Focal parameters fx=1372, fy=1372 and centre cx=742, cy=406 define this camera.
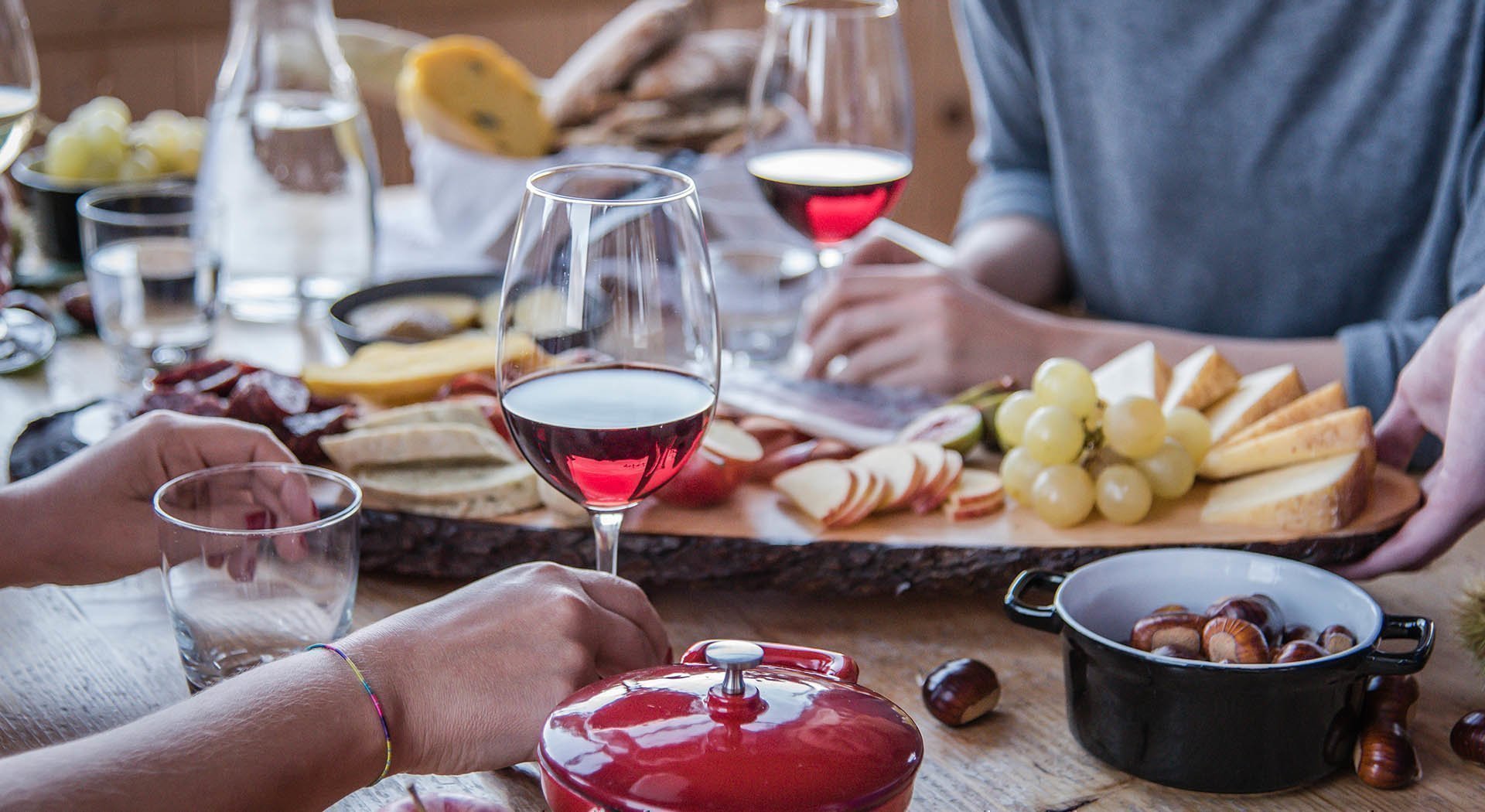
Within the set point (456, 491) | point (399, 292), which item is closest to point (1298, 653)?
point (456, 491)

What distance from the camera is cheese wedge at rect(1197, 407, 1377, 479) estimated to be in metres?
1.08

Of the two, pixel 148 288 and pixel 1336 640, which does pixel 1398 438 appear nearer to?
pixel 1336 640

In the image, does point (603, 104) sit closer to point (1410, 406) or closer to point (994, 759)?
point (1410, 406)

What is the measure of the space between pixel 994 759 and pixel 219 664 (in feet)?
1.59

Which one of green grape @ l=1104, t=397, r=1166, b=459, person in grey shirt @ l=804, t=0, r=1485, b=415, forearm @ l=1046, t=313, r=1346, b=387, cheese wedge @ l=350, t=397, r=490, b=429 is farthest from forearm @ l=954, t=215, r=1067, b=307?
cheese wedge @ l=350, t=397, r=490, b=429

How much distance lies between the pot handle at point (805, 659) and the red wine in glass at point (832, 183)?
1.94 feet

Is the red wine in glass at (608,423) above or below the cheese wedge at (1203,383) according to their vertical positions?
above

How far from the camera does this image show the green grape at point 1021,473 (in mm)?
1097

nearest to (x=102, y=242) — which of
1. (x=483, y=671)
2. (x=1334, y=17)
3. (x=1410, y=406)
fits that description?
(x=483, y=671)

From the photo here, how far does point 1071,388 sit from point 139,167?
1.33 meters

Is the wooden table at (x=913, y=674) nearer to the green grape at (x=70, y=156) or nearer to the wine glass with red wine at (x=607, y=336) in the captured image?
the wine glass with red wine at (x=607, y=336)

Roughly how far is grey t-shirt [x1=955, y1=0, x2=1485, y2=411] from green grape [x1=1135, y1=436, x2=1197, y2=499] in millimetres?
392

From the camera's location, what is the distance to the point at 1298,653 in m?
0.78

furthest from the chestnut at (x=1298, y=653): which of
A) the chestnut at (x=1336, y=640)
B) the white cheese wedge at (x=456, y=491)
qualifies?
the white cheese wedge at (x=456, y=491)
